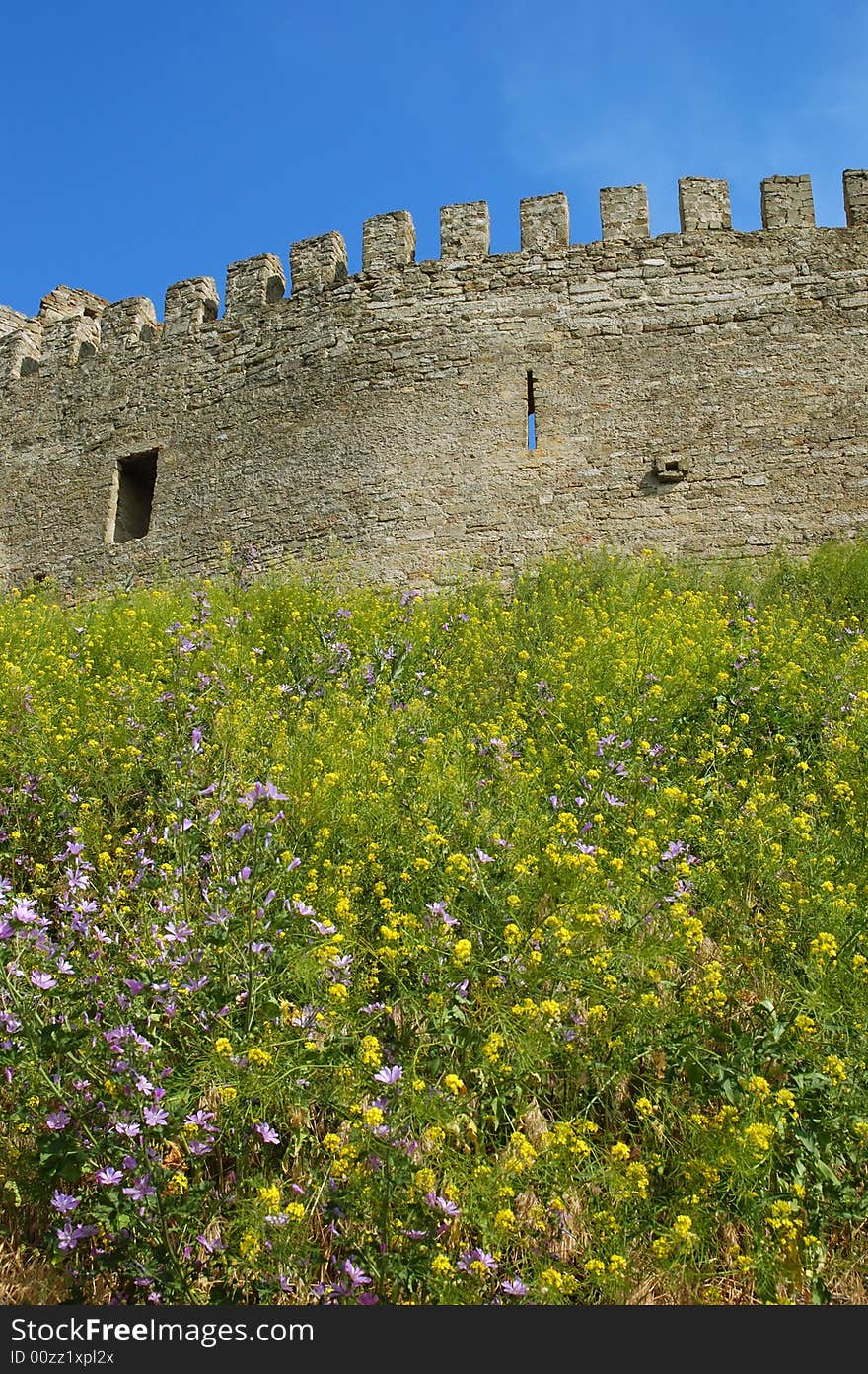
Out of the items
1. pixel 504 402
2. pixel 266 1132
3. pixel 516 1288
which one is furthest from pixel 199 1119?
pixel 504 402

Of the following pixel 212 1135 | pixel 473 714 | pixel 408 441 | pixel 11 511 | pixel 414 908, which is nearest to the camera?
pixel 212 1135

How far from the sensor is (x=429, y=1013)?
3.81m

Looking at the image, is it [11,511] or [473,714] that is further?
[11,511]

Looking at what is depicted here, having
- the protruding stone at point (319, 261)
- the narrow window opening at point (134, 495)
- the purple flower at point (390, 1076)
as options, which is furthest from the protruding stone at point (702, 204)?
the purple flower at point (390, 1076)

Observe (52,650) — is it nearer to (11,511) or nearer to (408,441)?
(408,441)

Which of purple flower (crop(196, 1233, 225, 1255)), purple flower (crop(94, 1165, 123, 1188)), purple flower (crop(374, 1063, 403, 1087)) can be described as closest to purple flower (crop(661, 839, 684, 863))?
purple flower (crop(374, 1063, 403, 1087))

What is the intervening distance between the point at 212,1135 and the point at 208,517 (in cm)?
952

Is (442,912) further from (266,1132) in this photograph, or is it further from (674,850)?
(674,850)

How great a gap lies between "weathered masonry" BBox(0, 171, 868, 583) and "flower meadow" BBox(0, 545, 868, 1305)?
17.0 feet

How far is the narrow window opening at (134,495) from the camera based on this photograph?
1322 centimetres

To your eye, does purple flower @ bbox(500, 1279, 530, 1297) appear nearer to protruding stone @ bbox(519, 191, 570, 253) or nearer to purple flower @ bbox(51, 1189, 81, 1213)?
purple flower @ bbox(51, 1189, 81, 1213)

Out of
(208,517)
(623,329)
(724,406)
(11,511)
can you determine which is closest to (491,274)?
(623,329)

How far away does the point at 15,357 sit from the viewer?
14.7 m

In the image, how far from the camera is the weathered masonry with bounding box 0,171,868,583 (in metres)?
10.7
